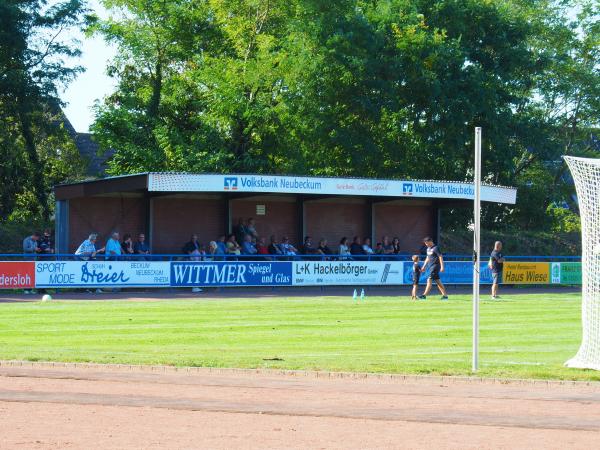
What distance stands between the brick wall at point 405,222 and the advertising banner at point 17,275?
1729 centimetres

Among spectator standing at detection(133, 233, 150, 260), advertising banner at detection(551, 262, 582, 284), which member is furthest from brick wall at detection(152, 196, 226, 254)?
advertising banner at detection(551, 262, 582, 284)

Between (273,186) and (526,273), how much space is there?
1185 centimetres

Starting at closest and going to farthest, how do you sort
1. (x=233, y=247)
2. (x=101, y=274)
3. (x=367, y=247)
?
(x=101, y=274)
(x=233, y=247)
(x=367, y=247)

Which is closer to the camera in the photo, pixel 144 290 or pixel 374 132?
pixel 144 290


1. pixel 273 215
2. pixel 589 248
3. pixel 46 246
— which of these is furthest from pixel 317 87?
pixel 589 248

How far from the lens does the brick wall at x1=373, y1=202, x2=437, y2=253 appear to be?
4612cm

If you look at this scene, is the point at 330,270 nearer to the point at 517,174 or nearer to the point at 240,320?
the point at 240,320

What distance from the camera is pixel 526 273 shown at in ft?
144

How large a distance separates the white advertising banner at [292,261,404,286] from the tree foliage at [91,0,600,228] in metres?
11.6

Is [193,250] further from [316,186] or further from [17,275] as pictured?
[17,275]

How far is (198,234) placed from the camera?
4100cm

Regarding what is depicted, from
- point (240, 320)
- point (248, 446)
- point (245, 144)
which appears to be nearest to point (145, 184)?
point (240, 320)

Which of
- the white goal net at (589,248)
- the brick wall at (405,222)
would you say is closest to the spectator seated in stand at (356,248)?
the brick wall at (405,222)

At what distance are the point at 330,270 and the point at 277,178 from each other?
3741 millimetres
